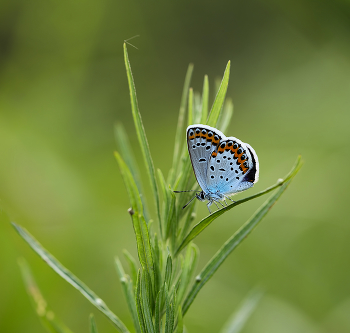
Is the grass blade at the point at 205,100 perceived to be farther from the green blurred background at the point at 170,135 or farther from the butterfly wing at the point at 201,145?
the green blurred background at the point at 170,135

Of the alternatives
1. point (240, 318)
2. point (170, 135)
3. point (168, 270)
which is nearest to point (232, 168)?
point (240, 318)

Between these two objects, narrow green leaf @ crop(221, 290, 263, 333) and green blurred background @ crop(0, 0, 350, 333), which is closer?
narrow green leaf @ crop(221, 290, 263, 333)

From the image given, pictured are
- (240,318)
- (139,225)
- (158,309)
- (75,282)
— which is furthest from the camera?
→ (240,318)

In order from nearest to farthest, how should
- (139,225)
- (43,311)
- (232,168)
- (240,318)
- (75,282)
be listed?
(139,225)
(75,282)
(43,311)
(240,318)
(232,168)

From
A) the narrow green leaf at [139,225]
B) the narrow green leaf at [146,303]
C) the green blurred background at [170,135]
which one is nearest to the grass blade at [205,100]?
the narrow green leaf at [139,225]

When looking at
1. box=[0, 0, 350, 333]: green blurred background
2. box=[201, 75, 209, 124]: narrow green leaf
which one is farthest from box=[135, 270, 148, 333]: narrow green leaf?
box=[0, 0, 350, 333]: green blurred background

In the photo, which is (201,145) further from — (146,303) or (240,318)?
(240,318)

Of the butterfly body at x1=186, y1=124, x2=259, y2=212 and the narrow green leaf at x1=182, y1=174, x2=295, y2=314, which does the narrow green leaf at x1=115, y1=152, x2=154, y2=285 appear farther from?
A: the butterfly body at x1=186, y1=124, x2=259, y2=212
